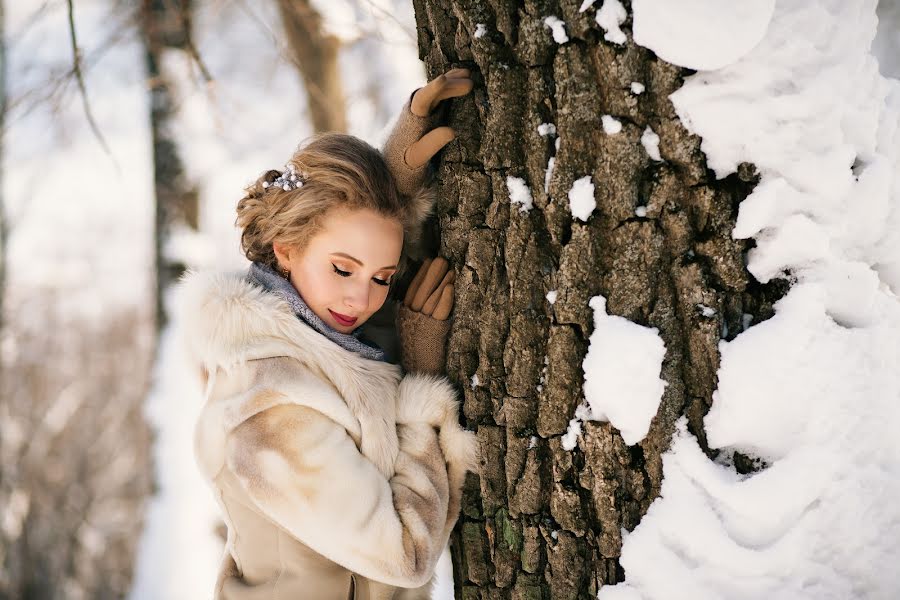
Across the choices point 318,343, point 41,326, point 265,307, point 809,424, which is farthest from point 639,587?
point 41,326

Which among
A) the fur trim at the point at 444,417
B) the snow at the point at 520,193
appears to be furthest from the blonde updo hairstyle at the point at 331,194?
the fur trim at the point at 444,417

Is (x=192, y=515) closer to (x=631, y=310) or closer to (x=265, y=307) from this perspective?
(x=265, y=307)

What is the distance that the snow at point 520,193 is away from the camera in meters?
1.67

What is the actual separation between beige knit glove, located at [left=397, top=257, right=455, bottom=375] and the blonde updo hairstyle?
0.17 m

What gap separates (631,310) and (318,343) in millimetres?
832

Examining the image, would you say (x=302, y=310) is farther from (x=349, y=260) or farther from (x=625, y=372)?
(x=625, y=372)

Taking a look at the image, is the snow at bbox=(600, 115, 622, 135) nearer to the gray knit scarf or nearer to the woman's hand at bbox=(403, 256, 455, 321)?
the woman's hand at bbox=(403, 256, 455, 321)

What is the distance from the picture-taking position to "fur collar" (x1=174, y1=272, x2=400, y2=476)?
181cm

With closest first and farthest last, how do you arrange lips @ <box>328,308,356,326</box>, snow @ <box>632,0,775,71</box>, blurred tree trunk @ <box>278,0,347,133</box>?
snow @ <box>632,0,775,71</box> < lips @ <box>328,308,356,326</box> < blurred tree trunk @ <box>278,0,347,133</box>

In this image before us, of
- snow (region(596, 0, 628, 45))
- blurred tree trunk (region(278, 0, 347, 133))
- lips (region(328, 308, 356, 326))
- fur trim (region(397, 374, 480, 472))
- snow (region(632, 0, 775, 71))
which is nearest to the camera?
snow (region(632, 0, 775, 71))

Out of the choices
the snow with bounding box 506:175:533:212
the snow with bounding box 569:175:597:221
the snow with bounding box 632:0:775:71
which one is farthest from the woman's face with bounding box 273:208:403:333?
the snow with bounding box 632:0:775:71

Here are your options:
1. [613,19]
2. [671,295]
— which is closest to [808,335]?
[671,295]

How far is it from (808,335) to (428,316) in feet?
3.12

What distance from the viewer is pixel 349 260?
1902 mm
